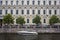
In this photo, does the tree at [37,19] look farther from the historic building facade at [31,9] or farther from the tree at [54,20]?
the historic building facade at [31,9]

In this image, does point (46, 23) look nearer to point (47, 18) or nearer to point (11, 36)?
point (47, 18)

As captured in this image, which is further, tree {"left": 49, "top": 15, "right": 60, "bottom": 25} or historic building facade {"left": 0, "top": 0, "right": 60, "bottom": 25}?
historic building facade {"left": 0, "top": 0, "right": 60, "bottom": 25}

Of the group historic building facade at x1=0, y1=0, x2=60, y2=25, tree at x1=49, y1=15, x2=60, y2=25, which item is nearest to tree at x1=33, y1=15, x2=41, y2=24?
tree at x1=49, y1=15, x2=60, y2=25

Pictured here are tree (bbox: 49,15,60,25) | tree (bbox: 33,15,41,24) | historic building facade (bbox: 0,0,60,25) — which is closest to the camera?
tree (bbox: 49,15,60,25)

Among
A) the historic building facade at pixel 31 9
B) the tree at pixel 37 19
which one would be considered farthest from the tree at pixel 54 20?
the historic building facade at pixel 31 9

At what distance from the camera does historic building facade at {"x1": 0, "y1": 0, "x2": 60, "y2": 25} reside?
55.4 meters

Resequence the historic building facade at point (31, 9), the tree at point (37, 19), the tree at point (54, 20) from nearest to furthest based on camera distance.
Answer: the tree at point (54, 20) → the tree at point (37, 19) → the historic building facade at point (31, 9)

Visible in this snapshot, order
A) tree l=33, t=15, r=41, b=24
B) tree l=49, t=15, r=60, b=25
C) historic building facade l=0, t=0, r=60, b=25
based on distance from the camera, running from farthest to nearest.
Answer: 1. historic building facade l=0, t=0, r=60, b=25
2. tree l=33, t=15, r=41, b=24
3. tree l=49, t=15, r=60, b=25

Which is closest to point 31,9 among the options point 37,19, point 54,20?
point 37,19

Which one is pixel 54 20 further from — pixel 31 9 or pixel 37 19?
pixel 31 9

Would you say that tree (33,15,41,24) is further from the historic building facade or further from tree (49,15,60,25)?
the historic building facade

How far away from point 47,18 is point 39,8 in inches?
157

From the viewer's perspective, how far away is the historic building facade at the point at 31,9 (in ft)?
182

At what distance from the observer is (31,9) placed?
5556 centimetres
